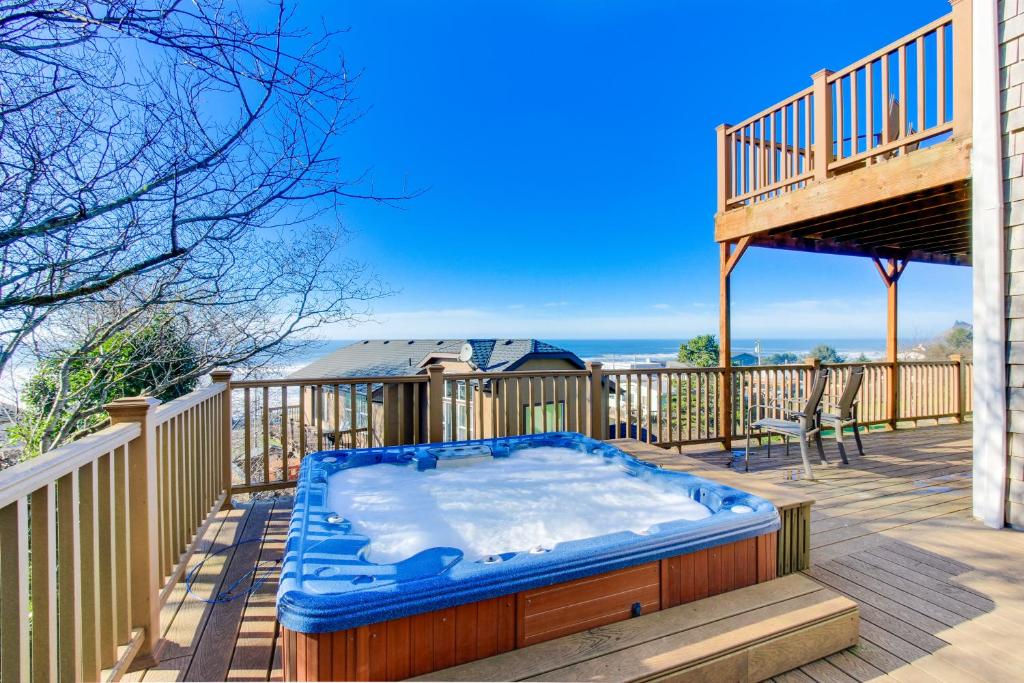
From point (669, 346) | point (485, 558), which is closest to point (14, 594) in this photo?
point (485, 558)

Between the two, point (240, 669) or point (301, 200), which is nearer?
point (240, 669)

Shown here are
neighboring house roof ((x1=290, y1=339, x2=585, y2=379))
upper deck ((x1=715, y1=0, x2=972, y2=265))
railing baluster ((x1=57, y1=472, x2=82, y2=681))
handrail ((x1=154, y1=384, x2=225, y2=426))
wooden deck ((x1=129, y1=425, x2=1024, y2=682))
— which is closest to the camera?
railing baluster ((x1=57, y1=472, x2=82, y2=681))

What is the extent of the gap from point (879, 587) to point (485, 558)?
76.0 inches

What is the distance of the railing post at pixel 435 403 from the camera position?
12.2 ft

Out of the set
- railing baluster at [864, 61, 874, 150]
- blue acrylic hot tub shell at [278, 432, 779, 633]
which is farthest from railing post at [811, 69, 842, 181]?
blue acrylic hot tub shell at [278, 432, 779, 633]

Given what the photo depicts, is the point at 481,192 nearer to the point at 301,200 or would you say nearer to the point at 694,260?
the point at 301,200

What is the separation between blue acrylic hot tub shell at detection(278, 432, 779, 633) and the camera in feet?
4.26

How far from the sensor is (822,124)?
420cm

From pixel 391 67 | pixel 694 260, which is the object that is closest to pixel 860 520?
pixel 391 67

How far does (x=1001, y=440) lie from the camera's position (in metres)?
2.93

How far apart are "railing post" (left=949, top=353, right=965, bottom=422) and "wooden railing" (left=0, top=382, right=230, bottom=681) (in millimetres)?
8628

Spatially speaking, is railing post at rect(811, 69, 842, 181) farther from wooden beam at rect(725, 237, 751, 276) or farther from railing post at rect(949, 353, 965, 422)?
railing post at rect(949, 353, 965, 422)

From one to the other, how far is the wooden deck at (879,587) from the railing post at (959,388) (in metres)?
3.56

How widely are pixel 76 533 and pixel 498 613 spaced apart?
46.2 inches
